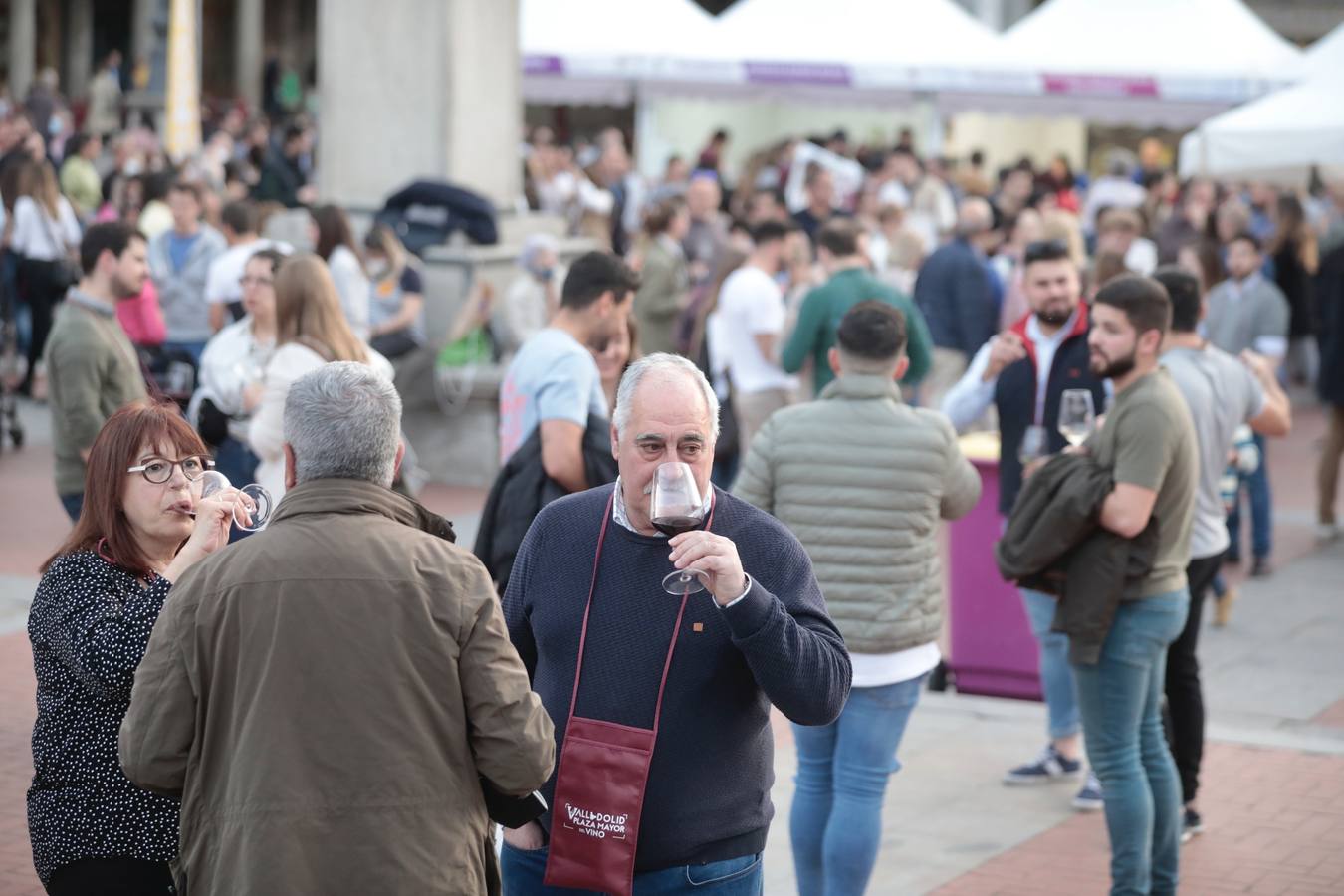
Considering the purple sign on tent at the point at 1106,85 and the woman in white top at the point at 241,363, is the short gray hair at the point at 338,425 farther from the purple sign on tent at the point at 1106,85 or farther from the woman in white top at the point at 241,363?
the purple sign on tent at the point at 1106,85

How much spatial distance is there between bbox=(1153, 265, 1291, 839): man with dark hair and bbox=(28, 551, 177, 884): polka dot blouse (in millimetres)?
3793

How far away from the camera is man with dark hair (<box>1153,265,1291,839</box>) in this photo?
6.39 m

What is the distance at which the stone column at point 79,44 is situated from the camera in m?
44.8

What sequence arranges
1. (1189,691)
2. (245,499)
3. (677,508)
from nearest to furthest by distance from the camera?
(677,508) < (245,499) < (1189,691)

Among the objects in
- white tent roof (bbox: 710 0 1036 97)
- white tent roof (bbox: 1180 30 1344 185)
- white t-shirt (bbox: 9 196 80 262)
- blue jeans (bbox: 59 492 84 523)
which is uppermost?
white tent roof (bbox: 710 0 1036 97)

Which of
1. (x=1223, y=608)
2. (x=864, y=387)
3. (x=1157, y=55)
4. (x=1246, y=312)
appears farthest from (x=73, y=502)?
(x=1157, y=55)

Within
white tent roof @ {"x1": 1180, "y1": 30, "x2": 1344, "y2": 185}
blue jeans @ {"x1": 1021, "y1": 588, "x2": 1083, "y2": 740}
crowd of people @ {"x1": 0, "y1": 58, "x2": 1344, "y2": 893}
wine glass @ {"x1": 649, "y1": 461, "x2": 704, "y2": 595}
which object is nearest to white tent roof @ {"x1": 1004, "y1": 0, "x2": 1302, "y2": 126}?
white tent roof @ {"x1": 1180, "y1": 30, "x2": 1344, "y2": 185}

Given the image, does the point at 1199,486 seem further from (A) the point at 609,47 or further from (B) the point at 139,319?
(A) the point at 609,47

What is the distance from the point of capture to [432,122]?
539 inches

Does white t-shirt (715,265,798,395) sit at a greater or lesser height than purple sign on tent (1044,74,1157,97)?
lesser

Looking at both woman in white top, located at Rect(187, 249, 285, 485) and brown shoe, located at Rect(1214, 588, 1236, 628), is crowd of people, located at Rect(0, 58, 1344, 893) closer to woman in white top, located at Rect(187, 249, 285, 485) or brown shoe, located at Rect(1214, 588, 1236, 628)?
woman in white top, located at Rect(187, 249, 285, 485)

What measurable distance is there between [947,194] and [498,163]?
29.2 ft

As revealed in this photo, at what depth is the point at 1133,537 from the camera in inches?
214

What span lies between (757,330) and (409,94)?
420cm
